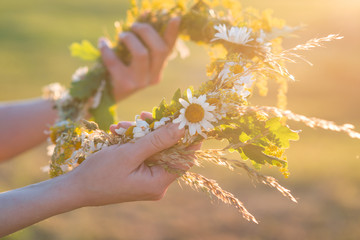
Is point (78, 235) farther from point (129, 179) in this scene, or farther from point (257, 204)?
point (129, 179)

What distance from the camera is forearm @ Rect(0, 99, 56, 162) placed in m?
3.40

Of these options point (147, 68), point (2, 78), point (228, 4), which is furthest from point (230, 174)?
point (2, 78)

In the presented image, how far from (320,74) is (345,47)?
2.97m

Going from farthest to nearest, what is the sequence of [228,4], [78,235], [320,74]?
1. [320,74]
2. [78,235]
3. [228,4]

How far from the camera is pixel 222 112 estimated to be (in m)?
1.78

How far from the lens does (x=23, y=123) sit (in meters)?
Result: 3.42

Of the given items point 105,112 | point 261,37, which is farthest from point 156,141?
point 105,112

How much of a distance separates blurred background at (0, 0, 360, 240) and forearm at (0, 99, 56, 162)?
85cm

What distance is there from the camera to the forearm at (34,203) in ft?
5.86

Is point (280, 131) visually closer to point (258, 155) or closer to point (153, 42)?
point (258, 155)

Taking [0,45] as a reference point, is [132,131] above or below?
below

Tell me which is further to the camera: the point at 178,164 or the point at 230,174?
the point at 230,174

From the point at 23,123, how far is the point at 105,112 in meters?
0.84

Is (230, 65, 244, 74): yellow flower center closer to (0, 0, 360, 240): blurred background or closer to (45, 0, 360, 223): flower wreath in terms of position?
(45, 0, 360, 223): flower wreath
